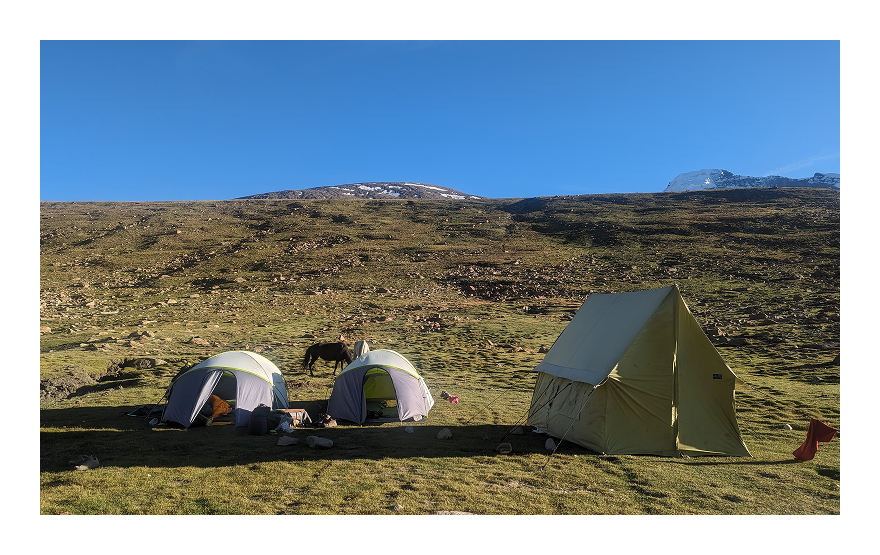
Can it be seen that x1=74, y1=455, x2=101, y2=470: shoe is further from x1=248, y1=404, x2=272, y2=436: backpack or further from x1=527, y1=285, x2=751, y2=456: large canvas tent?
x1=527, y1=285, x2=751, y2=456: large canvas tent

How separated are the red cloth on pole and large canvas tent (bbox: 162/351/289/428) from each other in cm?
1363

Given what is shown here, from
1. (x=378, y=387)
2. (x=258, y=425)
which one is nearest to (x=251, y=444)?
(x=258, y=425)

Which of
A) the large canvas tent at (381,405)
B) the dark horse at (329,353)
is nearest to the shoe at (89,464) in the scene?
the large canvas tent at (381,405)

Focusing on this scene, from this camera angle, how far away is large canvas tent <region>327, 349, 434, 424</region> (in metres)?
13.9

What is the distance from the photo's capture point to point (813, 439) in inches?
408

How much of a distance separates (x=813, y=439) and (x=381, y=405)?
1163 centimetres

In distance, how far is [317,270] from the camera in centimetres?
5788

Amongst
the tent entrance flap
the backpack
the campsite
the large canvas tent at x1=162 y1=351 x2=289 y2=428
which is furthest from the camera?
the tent entrance flap

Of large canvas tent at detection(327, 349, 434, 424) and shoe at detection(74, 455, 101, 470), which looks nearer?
shoe at detection(74, 455, 101, 470)

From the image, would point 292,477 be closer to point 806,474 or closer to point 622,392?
point 622,392

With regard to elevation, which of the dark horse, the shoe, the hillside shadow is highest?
the dark horse

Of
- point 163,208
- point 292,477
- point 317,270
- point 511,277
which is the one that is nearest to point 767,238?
point 511,277

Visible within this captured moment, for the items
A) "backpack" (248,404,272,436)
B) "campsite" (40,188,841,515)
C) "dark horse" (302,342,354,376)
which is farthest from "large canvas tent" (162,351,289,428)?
"dark horse" (302,342,354,376)
